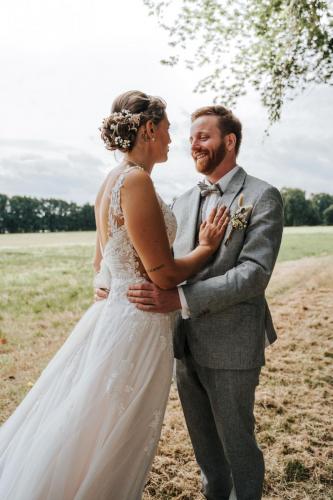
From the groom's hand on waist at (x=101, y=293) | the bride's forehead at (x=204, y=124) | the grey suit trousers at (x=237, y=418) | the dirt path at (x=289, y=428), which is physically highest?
the bride's forehead at (x=204, y=124)

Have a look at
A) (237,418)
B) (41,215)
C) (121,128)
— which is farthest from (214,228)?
(41,215)

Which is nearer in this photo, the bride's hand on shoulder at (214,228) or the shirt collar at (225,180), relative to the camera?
the bride's hand on shoulder at (214,228)

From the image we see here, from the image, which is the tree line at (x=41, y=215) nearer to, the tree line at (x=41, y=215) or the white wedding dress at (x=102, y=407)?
the tree line at (x=41, y=215)

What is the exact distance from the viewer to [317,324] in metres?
8.27

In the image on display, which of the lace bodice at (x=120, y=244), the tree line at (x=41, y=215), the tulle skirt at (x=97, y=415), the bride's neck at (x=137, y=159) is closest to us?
the tulle skirt at (x=97, y=415)

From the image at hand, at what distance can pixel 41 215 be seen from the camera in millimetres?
22812

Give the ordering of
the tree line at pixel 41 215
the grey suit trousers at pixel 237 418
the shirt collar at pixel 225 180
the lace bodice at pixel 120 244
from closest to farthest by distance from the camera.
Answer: the lace bodice at pixel 120 244 → the grey suit trousers at pixel 237 418 → the shirt collar at pixel 225 180 → the tree line at pixel 41 215

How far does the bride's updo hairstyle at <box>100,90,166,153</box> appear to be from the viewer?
246 centimetres

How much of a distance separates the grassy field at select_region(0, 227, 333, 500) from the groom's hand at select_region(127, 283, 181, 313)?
5.74ft

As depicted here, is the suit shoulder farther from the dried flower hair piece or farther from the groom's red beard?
the dried flower hair piece

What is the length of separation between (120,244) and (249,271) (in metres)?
0.75

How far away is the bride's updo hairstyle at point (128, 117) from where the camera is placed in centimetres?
246

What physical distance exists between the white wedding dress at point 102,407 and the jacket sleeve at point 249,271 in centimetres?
29

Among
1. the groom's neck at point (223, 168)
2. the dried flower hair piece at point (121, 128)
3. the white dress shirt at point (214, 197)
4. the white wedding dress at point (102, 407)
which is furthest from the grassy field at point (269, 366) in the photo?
the dried flower hair piece at point (121, 128)
